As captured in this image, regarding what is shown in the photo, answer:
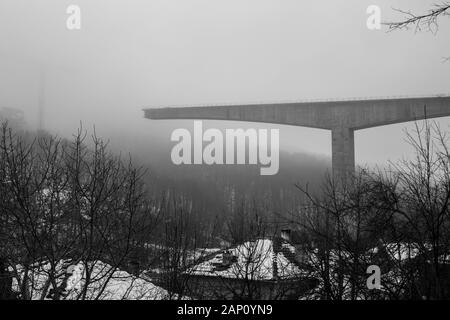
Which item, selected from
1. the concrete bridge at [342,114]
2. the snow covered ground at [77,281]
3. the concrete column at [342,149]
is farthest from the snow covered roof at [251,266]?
the concrete column at [342,149]

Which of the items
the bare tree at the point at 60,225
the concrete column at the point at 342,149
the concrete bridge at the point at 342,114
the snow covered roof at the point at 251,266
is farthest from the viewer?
the concrete column at the point at 342,149

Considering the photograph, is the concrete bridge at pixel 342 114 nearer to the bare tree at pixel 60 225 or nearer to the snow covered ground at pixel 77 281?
the snow covered ground at pixel 77 281

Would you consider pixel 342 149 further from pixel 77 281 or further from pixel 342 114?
pixel 77 281

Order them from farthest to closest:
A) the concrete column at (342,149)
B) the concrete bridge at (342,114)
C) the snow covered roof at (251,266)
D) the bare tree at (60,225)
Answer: the concrete column at (342,149) < the concrete bridge at (342,114) < the snow covered roof at (251,266) < the bare tree at (60,225)

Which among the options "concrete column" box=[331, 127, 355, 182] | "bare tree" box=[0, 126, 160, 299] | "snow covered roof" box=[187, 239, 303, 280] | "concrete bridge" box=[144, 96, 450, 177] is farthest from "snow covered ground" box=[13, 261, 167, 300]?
"concrete column" box=[331, 127, 355, 182]

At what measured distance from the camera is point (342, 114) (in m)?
38.3

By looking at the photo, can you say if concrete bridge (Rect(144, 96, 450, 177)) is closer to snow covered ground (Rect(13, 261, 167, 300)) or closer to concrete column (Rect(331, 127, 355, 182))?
A: concrete column (Rect(331, 127, 355, 182))

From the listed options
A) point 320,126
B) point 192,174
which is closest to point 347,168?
point 320,126

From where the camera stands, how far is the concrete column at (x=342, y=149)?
38031mm

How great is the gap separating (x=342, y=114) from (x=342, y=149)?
331 centimetres

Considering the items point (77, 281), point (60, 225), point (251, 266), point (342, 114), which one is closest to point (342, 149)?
point (342, 114)
